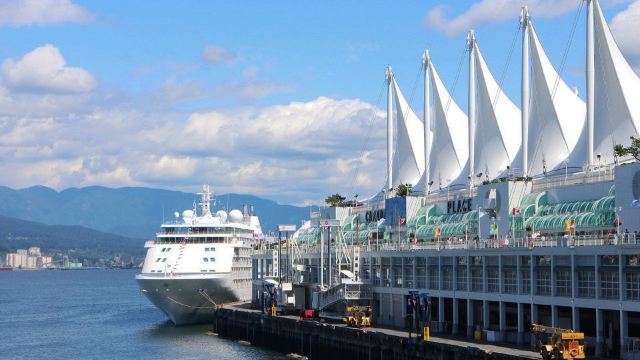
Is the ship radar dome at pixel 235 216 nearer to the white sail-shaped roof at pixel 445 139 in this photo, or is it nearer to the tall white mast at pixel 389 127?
the tall white mast at pixel 389 127

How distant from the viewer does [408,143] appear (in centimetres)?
11650

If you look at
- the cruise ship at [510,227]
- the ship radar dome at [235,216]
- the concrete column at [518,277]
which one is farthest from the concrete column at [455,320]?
the ship radar dome at [235,216]

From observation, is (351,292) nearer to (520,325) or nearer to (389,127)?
(520,325)


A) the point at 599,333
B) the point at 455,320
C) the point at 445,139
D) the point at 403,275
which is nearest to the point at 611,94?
the point at 403,275

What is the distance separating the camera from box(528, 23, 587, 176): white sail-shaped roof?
8712cm

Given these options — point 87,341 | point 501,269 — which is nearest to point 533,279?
point 501,269

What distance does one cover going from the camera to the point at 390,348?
63156mm

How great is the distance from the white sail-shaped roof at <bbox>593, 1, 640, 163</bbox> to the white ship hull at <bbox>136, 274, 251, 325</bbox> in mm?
44154

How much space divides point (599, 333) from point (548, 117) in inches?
1498

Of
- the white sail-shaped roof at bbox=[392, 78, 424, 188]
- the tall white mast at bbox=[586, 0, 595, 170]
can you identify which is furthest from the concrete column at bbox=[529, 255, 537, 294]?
the white sail-shaped roof at bbox=[392, 78, 424, 188]

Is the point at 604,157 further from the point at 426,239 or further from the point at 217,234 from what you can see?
the point at 217,234

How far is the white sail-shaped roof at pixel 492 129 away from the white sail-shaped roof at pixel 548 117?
5825 millimetres

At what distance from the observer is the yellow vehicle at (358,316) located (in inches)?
2879

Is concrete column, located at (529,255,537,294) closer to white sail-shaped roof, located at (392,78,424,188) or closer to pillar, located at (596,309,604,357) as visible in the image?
pillar, located at (596,309,604,357)
